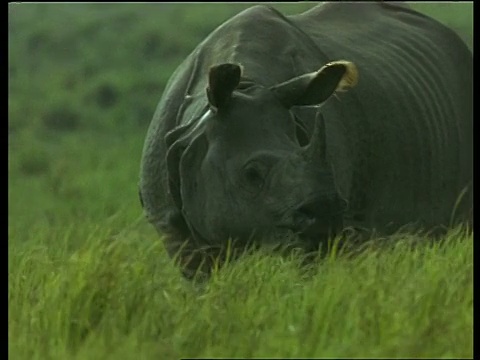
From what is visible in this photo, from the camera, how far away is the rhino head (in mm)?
4418

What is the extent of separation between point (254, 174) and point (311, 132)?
413 mm

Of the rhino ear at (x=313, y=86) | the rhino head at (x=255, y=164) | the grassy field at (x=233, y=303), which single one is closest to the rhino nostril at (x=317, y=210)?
the rhino head at (x=255, y=164)

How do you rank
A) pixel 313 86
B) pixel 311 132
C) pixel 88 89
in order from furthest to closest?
pixel 88 89 < pixel 311 132 < pixel 313 86

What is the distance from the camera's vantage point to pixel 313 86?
474cm

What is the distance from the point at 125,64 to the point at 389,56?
34.5 ft

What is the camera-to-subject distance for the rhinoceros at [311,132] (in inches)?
177

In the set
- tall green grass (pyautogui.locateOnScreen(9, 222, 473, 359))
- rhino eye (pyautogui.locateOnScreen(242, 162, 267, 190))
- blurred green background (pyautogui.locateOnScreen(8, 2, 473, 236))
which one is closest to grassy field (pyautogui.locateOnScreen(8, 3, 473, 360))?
tall green grass (pyautogui.locateOnScreen(9, 222, 473, 359))

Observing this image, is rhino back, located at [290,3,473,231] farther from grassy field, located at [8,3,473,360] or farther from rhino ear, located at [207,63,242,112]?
rhino ear, located at [207,63,242,112]

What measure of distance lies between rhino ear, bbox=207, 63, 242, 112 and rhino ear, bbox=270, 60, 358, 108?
0.19 metres

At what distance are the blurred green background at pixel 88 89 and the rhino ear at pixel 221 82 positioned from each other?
5.35 m

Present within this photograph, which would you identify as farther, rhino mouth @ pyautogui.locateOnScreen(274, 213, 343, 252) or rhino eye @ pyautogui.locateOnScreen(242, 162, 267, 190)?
rhino eye @ pyautogui.locateOnScreen(242, 162, 267, 190)

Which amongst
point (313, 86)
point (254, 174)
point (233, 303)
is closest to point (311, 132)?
point (313, 86)

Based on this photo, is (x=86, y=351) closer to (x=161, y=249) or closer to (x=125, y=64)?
(x=161, y=249)

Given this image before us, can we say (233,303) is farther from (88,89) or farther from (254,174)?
(88,89)
